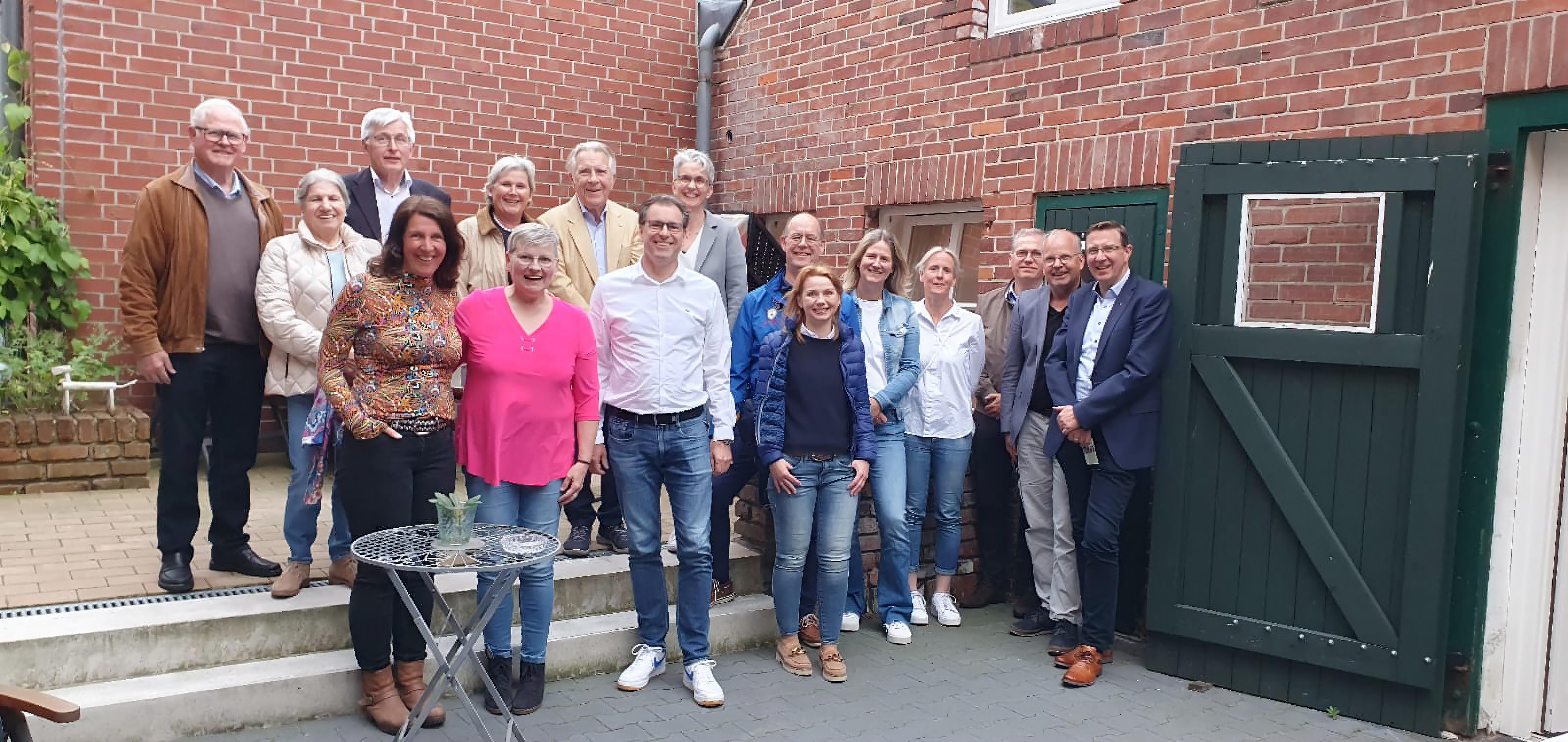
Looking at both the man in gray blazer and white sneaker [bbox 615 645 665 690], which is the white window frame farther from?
white sneaker [bbox 615 645 665 690]

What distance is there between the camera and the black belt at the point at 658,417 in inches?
167

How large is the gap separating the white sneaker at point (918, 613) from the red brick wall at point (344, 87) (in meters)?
4.01

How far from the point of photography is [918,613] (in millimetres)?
5406

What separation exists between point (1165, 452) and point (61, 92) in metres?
6.12

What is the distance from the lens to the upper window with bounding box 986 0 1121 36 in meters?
5.69

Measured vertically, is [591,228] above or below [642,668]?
above

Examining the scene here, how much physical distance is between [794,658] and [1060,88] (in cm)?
320

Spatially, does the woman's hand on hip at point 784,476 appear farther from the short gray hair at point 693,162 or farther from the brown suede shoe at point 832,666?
the short gray hair at point 693,162

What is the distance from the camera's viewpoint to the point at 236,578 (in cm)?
443

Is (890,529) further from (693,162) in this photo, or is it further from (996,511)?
(693,162)

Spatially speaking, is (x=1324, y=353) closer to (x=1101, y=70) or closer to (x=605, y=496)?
(x=1101, y=70)

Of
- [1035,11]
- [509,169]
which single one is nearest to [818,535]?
[509,169]

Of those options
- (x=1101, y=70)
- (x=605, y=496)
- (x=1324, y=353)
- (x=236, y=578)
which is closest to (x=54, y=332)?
(x=236, y=578)

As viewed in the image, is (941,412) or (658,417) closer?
(658,417)
